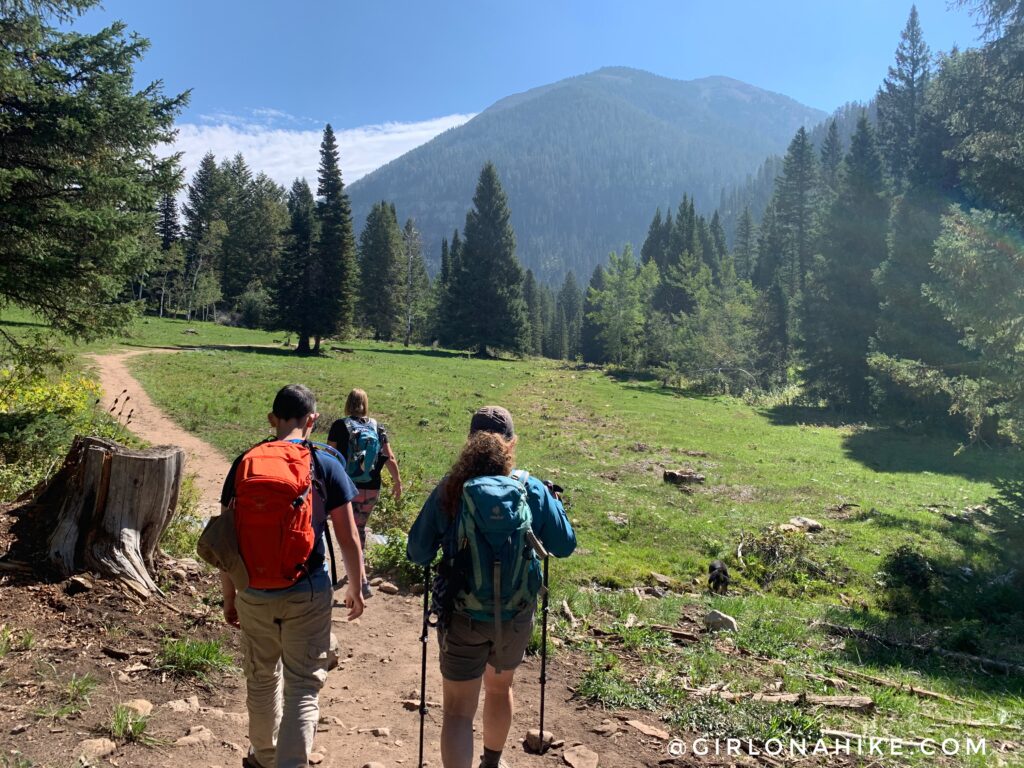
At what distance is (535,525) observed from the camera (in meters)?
3.48

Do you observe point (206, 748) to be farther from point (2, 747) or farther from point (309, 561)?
point (309, 561)

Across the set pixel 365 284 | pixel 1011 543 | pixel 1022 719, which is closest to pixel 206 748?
pixel 1022 719

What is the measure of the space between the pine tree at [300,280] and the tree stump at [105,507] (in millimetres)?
35319

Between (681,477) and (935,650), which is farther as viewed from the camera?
(681,477)

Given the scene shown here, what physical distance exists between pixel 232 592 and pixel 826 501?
16064mm

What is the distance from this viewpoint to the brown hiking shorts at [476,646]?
338 centimetres

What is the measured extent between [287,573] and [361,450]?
3.09 m

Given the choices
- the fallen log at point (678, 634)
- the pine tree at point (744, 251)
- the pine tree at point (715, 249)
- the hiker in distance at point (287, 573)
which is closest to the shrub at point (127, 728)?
the hiker in distance at point (287, 573)

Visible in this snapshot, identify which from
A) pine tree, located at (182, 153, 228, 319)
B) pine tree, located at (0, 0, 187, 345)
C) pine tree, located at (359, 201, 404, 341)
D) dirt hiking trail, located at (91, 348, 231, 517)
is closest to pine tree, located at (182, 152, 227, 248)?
pine tree, located at (182, 153, 228, 319)

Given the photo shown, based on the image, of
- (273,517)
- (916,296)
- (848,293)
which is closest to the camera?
(273,517)

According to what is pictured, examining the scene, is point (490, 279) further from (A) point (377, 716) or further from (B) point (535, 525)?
(B) point (535, 525)

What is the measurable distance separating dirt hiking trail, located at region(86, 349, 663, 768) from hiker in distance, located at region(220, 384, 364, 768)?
574 millimetres

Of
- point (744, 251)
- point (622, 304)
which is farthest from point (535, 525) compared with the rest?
point (744, 251)

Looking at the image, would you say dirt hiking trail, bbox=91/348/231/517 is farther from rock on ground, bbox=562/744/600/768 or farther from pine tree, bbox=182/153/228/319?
pine tree, bbox=182/153/228/319
